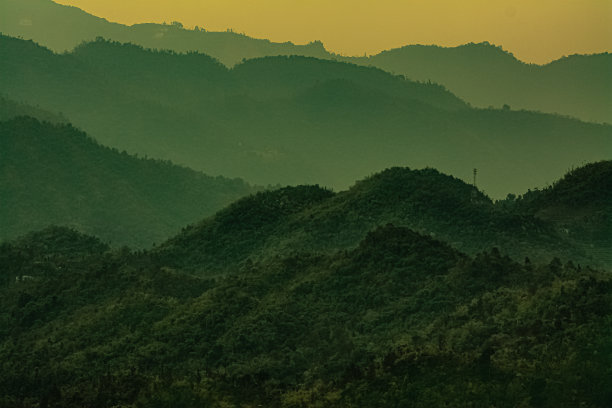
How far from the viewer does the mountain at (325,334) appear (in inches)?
1152

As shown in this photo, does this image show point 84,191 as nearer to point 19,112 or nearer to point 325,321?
point 19,112

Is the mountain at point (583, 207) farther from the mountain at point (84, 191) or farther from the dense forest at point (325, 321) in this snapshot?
the mountain at point (84, 191)

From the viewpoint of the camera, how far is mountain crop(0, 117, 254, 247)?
99875 millimetres

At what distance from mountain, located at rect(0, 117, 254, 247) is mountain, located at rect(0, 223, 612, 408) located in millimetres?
47409

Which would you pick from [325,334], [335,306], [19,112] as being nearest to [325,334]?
[325,334]

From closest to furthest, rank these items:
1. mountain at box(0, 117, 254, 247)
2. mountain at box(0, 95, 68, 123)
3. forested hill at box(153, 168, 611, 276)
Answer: forested hill at box(153, 168, 611, 276) < mountain at box(0, 117, 254, 247) < mountain at box(0, 95, 68, 123)

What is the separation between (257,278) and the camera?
149 ft

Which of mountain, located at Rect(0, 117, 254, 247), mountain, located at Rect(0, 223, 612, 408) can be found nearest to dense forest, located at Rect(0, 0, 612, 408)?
mountain, located at Rect(0, 223, 612, 408)

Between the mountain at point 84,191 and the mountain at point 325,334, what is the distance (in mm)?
47409

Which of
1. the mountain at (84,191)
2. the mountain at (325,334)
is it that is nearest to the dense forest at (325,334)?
the mountain at (325,334)

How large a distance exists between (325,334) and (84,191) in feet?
237

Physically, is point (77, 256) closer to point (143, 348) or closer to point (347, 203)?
point (347, 203)

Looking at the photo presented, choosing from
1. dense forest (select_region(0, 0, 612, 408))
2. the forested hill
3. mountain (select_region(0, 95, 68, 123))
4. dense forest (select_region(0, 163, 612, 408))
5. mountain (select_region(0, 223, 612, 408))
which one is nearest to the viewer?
mountain (select_region(0, 223, 612, 408))

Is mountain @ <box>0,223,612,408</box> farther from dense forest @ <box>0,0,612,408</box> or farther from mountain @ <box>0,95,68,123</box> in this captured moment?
mountain @ <box>0,95,68,123</box>
